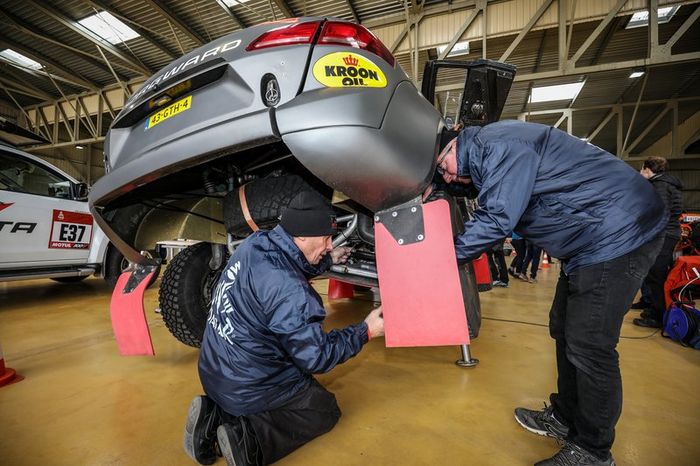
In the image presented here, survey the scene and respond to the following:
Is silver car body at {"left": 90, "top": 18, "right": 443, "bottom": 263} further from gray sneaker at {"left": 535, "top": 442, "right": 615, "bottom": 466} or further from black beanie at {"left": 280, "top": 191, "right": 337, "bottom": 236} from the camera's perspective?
gray sneaker at {"left": 535, "top": 442, "right": 615, "bottom": 466}

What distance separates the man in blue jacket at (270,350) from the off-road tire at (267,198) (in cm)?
16

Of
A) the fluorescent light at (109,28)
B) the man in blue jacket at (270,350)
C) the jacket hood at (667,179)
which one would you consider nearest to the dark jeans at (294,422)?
the man in blue jacket at (270,350)

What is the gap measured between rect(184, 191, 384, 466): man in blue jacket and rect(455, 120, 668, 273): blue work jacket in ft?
1.64

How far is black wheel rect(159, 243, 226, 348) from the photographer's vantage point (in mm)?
1778

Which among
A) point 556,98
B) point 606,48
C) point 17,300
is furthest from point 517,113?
point 17,300

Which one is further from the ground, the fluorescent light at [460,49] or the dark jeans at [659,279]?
the fluorescent light at [460,49]

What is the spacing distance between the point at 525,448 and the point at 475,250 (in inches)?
26.7

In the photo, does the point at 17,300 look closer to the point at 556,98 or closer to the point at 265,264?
the point at 265,264

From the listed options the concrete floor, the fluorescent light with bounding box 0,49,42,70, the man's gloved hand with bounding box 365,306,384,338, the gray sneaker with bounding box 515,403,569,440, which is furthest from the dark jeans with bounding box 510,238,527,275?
the fluorescent light with bounding box 0,49,42,70

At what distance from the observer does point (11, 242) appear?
320cm

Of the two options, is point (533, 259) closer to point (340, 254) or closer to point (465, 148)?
point (340, 254)

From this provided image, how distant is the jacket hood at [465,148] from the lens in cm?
116

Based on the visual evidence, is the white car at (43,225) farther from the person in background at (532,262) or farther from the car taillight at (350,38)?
the person in background at (532,262)

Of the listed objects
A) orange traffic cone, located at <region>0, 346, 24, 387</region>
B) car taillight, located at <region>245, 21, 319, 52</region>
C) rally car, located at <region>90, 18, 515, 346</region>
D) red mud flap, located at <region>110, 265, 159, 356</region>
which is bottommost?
orange traffic cone, located at <region>0, 346, 24, 387</region>
